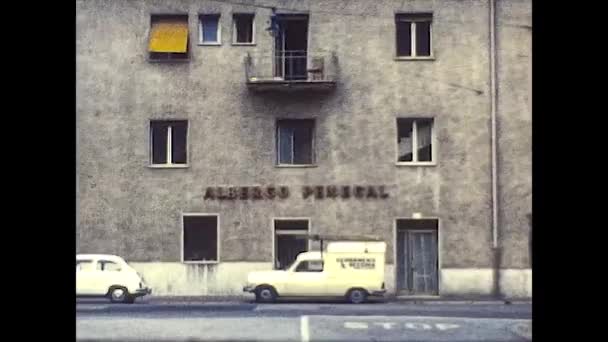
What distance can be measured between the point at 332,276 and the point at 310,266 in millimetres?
610

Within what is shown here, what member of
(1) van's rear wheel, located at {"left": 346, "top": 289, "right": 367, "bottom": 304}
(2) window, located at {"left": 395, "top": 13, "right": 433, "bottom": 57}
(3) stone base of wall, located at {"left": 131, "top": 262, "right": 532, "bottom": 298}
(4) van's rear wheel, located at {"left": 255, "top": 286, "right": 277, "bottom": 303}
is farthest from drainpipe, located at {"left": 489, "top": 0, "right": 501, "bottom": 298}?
(4) van's rear wheel, located at {"left": 255, "top": 286, "right": 277, "bottom": 303}

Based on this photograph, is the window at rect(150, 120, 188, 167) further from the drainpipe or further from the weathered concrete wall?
the weathered concrete wall

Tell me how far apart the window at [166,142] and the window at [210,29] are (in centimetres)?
239

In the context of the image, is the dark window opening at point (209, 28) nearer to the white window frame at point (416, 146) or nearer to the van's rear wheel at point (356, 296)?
the white window frame at point (416, 146)

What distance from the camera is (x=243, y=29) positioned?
2438 cm

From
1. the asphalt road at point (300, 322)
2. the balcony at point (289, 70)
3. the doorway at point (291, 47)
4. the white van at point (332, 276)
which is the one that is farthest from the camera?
the doorway at point (291, 47)

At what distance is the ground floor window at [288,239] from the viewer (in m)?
23.8

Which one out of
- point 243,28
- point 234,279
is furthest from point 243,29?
point 234,279

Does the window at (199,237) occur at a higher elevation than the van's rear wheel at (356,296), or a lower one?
higher

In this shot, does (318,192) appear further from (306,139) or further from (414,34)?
(414,34)

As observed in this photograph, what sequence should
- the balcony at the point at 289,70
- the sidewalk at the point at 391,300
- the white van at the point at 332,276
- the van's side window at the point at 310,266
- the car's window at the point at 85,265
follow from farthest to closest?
the balcony at the point at 289,70 < the sidewalk at the point at 391,300 < the car's window at the point at 85,265 < the van's side window at the point at 310,266 < the white van at the point at 332,276

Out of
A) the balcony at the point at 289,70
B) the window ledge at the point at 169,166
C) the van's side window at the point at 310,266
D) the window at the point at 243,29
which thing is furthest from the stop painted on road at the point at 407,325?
the window at the point at 243,29

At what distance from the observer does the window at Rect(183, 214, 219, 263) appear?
2414 cm
